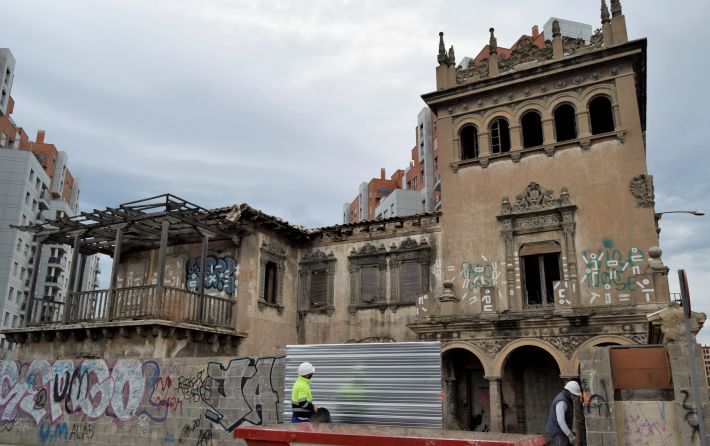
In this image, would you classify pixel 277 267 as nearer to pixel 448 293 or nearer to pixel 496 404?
pixel 448 293

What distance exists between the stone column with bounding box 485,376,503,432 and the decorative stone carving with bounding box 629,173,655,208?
712 cm

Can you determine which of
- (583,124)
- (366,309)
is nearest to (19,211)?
(366,309)

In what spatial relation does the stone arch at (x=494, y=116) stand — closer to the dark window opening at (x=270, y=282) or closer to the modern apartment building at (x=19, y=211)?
the dark window opening at (x=270, y=282)

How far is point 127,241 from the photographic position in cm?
2225

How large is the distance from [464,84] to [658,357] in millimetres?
13731

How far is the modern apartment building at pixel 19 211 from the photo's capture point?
5956cm

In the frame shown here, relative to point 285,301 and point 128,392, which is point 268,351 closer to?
point 285,301

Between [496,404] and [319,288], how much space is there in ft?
29.7

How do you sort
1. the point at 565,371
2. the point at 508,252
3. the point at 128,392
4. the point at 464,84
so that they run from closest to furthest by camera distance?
the point at 128,392 → the point at 565,371 → the point at 508,252 → the point at 464,84

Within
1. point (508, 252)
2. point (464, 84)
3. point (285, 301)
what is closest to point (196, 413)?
point (285, 301)

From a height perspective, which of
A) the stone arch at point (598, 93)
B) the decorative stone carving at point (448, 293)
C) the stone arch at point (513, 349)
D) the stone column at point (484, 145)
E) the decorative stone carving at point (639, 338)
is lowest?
the stone arch at point (513, 349)

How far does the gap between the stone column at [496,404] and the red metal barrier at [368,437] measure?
404 inches

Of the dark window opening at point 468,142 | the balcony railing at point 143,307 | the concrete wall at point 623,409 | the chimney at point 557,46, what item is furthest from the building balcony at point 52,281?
the concrete wall at point 623,409

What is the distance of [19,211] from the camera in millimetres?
60500
